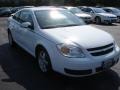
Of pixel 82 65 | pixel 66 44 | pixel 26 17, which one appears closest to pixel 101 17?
pixel 26 17

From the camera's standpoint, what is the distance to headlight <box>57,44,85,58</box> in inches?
181

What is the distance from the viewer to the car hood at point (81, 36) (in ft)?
15.6

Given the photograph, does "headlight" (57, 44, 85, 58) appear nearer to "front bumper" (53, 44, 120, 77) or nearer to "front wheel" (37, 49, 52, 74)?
"front bumper" (53, 44, 120, 77)

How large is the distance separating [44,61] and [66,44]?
36.7 inches

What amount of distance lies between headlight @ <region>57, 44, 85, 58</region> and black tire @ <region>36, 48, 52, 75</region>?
0.57 m

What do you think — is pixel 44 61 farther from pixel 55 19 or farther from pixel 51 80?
pixel 55 19

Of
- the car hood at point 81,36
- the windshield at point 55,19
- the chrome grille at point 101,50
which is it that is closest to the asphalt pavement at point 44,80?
the chrome grille at point 101,50

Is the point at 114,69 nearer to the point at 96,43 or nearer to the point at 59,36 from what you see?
the point at 96,43

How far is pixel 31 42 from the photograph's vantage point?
5.98 meters

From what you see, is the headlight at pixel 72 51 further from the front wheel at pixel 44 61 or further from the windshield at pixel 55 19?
the windshield at pixel 55 19

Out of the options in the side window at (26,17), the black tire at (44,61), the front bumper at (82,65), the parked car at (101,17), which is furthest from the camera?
the parked car at (101,17)

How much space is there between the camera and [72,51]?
15.2 ft

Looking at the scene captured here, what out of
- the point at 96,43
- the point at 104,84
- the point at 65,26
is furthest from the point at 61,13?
the point at 104,84

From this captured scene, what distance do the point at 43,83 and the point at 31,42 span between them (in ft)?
4.69
